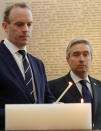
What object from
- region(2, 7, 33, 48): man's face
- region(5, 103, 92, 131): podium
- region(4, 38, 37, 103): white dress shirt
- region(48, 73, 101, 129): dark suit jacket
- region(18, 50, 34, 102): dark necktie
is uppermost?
region(2, 7, 33, 48): man's face

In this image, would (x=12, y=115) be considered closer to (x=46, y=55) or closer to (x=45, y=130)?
(x=45, y=130)

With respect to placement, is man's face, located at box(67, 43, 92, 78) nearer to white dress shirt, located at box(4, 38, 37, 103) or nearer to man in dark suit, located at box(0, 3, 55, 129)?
man in dark suit, located at box(0, 3, 55, 129)

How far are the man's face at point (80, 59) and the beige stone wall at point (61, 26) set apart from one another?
20.2 inches

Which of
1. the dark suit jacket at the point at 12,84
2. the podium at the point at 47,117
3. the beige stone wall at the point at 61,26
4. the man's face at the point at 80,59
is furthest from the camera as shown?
the beige stone wall at the point at 61,26

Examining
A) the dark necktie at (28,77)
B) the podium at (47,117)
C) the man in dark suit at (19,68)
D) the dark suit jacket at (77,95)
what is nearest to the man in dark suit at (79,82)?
the dark suit jacket at (77,95)

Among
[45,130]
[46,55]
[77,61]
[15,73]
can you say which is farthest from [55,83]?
[45,130]

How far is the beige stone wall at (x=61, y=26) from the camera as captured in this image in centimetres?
282

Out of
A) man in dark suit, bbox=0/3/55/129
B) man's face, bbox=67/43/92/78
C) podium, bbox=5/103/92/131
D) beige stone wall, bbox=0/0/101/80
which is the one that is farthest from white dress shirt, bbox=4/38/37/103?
beige stone wall, bbox=0/0/101/80

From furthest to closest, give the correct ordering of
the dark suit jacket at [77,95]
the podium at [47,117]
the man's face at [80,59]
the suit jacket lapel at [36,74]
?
the man's face at [80,59] → the dark suit jacket at [77,95] → the suit jacket lapel at [36,74] → the podium at [47,117]

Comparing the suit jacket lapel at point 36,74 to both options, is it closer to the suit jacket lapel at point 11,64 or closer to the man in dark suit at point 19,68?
the man in dark suit at point 19,68

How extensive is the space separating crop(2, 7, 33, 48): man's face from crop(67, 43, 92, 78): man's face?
72cm

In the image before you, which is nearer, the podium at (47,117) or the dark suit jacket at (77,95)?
the podium at (47,117)

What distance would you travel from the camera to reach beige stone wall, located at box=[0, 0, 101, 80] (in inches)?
111

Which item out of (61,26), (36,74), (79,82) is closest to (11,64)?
(36,74)
